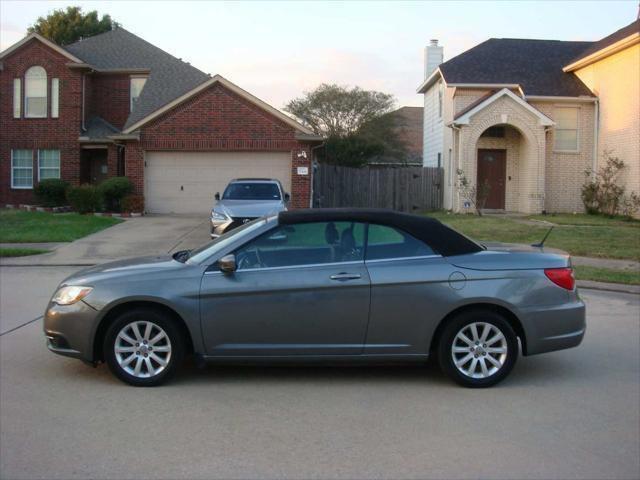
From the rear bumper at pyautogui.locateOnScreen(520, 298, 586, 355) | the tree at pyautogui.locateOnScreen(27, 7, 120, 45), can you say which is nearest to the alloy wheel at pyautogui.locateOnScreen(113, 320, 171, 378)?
the rear bumper at pyautogui.locateOnScreen(520, 298, 586, 355)

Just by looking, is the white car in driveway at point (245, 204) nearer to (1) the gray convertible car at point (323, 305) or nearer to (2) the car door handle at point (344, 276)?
(1) the gray convertible car at point (323, 305)

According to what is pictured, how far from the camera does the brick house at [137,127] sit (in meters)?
25.8

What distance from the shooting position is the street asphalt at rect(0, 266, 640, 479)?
15.8 feet

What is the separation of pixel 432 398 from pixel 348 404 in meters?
0.72

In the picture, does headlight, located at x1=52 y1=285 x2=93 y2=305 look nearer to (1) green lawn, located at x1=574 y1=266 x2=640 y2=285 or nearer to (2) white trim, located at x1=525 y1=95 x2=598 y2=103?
(1) green lawn, located at x1=574 y1=266 x2=640 y2=285

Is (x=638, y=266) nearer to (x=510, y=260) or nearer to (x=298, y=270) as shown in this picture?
(x=510, y=260)

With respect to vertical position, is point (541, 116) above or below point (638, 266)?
above

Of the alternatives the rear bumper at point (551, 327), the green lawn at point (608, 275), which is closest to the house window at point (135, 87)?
the green lawn at point (608, 275)

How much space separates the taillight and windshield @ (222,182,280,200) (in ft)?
40.3

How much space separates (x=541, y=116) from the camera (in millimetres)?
26562

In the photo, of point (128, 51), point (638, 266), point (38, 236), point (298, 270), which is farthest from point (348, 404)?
point (128, 51)

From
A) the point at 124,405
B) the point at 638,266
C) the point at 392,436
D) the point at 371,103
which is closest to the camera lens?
the point at 392,436

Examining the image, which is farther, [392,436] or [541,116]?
[541,116]

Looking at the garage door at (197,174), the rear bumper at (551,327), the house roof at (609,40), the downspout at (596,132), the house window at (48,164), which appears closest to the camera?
the rear bumper at (551,327)
